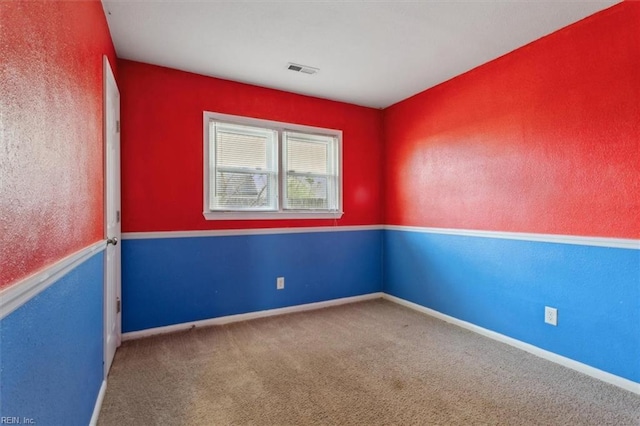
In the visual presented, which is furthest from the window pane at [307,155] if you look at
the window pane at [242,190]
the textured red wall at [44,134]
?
the textured red wall at [44,134]

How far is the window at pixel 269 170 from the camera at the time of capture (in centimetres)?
320

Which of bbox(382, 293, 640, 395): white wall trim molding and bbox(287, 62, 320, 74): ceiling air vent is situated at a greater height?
bbox(287, 62, 320, 74): ceiling air vent

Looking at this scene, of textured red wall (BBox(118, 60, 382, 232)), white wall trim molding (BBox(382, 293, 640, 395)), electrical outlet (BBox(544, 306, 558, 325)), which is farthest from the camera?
textured red wall (BBox(118, 60, 382, 232))

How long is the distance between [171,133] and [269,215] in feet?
3.99

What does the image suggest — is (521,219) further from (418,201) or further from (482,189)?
(418,201)

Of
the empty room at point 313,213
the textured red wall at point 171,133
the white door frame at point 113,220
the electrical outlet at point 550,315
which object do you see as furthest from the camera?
the textured red wall at point 171,133

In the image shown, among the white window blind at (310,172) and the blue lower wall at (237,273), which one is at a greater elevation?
the white window blind at (310,172)

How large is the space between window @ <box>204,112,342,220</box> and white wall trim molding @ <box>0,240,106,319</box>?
188 centimetres

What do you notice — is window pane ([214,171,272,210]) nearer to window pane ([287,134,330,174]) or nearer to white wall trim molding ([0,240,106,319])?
window pane ([287,134,330,174])

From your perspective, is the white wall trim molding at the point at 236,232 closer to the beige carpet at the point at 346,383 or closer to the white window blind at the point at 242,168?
the white window blind at the point at 242,168

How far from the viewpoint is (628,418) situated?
1.75 metres

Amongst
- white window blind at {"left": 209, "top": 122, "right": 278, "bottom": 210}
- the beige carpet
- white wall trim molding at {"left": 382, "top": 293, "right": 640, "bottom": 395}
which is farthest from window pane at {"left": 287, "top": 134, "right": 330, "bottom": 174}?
white wall trim molding at {"left": 382, "top": 293, "right": 640, "bottom": 395}

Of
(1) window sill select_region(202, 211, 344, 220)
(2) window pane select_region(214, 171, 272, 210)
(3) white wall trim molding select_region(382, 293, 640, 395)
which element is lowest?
(3) white wall trim molding select_region(382, 293, 640, 395)

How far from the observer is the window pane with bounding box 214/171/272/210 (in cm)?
→ 323
